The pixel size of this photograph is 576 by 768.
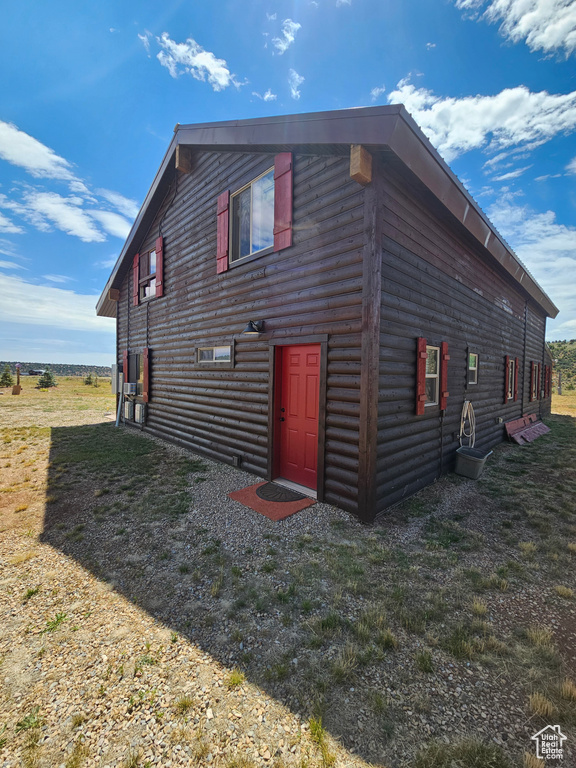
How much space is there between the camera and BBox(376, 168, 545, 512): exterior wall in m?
4.11

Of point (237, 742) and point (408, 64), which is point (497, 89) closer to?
point (408, 64)

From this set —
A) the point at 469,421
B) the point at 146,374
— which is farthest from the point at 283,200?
the point at 146,374

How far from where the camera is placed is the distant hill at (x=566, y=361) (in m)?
Answer: 32.3

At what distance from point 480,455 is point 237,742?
5758mm

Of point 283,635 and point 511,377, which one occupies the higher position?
point 511,377

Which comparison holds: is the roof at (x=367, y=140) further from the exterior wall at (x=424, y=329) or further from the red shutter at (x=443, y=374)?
the red shutter at (x=443, y=374)

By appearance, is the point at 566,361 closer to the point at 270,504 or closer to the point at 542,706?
the point at 270,504

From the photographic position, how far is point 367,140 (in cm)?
346

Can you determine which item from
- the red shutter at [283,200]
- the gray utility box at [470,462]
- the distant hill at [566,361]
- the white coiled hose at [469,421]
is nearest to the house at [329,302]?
the red shutter at [283,200]

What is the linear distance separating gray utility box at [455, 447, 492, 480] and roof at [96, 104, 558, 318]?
408cm

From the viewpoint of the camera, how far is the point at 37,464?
593 cm

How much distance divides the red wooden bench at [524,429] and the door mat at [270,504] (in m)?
7.69

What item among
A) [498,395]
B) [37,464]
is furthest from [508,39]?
[37,464]

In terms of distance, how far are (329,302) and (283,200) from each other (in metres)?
1.97
